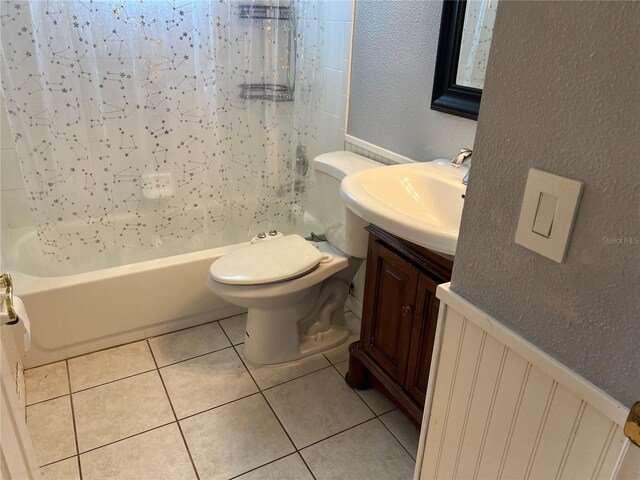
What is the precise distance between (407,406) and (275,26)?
164cm

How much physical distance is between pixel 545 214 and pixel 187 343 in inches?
72.3

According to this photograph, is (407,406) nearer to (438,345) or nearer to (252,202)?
(438,345)

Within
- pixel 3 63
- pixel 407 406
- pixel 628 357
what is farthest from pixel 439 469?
pixel 3 63

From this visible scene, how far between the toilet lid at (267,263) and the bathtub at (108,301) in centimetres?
30

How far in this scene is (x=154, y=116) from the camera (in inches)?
80.9

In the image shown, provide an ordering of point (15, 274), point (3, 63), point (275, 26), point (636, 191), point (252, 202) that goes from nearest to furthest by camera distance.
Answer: point (636, 191) → point (3, 63) → point (15, 274) → point (275, 26) → point (252, 202)

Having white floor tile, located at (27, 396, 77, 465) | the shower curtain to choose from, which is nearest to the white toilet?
the shower curtain

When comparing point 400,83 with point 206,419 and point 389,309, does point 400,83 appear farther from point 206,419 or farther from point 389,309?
point 206,419

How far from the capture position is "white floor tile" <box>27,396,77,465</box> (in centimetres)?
163

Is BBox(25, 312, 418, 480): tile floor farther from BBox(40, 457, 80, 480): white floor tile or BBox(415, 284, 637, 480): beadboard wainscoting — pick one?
BBox(415, 284, 637, 480): beadboard wainscoting

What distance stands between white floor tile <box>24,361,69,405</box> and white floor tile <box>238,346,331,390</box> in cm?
71

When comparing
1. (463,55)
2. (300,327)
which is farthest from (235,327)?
(463,55)

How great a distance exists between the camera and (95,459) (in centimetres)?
162

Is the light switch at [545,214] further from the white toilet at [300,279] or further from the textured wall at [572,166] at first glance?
the white toilet at [300,279]
